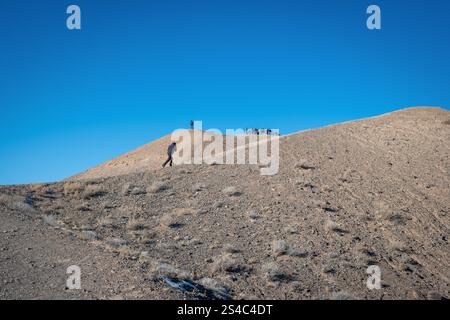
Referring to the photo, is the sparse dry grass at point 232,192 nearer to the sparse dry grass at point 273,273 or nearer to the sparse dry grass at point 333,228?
the sparse dry grass at point 333,228

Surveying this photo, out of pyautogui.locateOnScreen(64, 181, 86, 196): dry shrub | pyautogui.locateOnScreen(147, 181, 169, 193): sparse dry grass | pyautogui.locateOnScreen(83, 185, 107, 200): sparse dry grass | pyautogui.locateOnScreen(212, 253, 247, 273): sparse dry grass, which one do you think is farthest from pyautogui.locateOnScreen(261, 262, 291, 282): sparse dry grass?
pyautogui.locateOnScreen(64, 181, 86, 196): dry shrub

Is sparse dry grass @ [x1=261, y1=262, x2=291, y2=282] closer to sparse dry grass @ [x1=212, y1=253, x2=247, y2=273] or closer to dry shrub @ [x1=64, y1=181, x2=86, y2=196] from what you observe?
sparse dry grass @ [x1=212, y1=253, x2=247, y2=273]

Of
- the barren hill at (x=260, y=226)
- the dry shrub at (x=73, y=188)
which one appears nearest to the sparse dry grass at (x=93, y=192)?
the barren hill at (x=260, y=226)

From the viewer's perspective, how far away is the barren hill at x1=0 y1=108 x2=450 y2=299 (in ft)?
39.9

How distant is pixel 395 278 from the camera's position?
14.0 m

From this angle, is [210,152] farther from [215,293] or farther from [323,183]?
[215,293]

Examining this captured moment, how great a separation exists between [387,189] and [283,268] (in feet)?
33.8

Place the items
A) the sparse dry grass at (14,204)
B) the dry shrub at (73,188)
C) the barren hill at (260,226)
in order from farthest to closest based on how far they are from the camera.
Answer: the dry shrub at (73,188), the sparse dry grass at (14,204), the barren hill at (260,226)

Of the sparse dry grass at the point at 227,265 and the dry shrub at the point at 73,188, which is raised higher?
the dry shrub at the point at 73,188

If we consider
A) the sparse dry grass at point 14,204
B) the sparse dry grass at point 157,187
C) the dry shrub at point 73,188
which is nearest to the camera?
the sparse dry grass at point 14,204

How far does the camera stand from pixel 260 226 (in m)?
16.7

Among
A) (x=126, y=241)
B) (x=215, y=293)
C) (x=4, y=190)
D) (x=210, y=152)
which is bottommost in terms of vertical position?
(x=215, y=293)

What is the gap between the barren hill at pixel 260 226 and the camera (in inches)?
479

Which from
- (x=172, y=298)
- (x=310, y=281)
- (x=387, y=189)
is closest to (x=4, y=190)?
(x=172, y=298)
